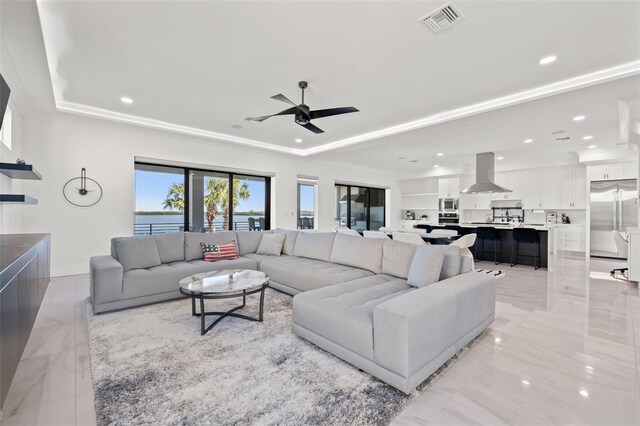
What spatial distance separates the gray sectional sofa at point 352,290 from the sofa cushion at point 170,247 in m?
0.01

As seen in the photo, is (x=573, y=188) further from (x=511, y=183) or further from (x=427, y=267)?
(x=427, y=267)

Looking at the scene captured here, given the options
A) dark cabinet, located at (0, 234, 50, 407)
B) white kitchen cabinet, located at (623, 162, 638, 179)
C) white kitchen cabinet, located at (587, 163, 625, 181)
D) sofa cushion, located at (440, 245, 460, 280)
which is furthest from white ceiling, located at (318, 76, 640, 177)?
dark cabinet, located at (0, 234, 50, 407)

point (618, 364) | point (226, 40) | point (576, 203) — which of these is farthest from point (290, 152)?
point (576, 203)

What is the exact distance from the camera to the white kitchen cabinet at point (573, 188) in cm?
768

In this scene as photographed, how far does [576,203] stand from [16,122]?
11945mm

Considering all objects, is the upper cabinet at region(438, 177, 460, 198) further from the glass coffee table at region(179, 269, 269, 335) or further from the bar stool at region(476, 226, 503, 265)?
the glass coffee table at region(179, 269, 269, 335)

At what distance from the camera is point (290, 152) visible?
7.27 meters

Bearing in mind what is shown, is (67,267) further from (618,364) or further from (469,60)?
(618,364)

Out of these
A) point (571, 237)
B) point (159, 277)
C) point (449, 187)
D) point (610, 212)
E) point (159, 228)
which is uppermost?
point (449, 187)

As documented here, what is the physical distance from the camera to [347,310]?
2.20 m

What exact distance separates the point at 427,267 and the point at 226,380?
1966 mm

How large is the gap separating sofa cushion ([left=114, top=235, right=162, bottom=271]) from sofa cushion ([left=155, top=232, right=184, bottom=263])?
0.30 feet

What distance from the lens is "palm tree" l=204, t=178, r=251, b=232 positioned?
6.50m

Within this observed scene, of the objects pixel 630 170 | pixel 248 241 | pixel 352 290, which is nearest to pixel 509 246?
pixel 630 170
